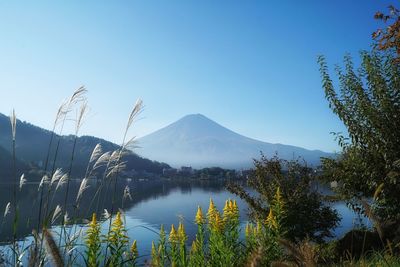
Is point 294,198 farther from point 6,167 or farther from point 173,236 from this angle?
→ point 6,167

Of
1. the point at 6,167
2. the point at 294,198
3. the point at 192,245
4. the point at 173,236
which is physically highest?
the point at 6,167

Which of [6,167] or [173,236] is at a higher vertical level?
[6,167]

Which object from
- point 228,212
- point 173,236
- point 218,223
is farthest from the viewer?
point 228,212

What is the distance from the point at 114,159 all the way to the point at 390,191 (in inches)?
337

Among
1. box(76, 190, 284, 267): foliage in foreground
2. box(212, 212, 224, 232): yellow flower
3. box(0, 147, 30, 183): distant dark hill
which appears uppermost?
box(0, 147, 30, 183): distant dark hill

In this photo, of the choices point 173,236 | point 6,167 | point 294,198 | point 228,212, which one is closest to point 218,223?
point 228,212

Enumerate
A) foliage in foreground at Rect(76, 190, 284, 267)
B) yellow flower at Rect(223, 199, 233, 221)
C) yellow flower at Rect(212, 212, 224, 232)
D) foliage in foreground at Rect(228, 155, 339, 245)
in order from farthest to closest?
foliage in foreground at Rect(228, 155, 339, 245) < yellow flower at Rect(223, 199, 233, 221) < yellow flower at Rect(212, 212, 224, 232) < foliage in foreground at Rect(76, 190, 284, 267)

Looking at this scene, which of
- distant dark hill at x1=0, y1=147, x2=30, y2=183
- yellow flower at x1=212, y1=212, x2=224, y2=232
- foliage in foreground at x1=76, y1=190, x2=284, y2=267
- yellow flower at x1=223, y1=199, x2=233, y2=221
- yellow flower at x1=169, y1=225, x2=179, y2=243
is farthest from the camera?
distant dark hill at x1=0, y1=147, x2=30, y2=183

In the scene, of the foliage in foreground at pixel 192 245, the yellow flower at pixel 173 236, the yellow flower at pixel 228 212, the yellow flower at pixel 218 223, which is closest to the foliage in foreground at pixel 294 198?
the foliage in foreground at pixel 192 245

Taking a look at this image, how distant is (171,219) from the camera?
202ft

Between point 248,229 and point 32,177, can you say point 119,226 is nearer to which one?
point 248,229

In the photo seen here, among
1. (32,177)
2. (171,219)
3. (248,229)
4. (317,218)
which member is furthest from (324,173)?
(32,177)

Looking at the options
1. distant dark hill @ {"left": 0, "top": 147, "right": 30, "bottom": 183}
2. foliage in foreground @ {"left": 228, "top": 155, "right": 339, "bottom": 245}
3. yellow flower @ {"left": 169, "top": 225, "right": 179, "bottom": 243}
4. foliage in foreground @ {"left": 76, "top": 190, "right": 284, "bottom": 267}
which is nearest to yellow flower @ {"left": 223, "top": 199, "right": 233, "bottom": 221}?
foliage in foreground @ {"left": 76, "top": 190, "right": 284, "bottom": 267}

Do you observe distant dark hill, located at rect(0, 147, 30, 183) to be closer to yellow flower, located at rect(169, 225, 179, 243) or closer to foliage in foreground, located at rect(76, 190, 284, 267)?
foliage in foreground, located at rect(76, 190, 284, 267)
